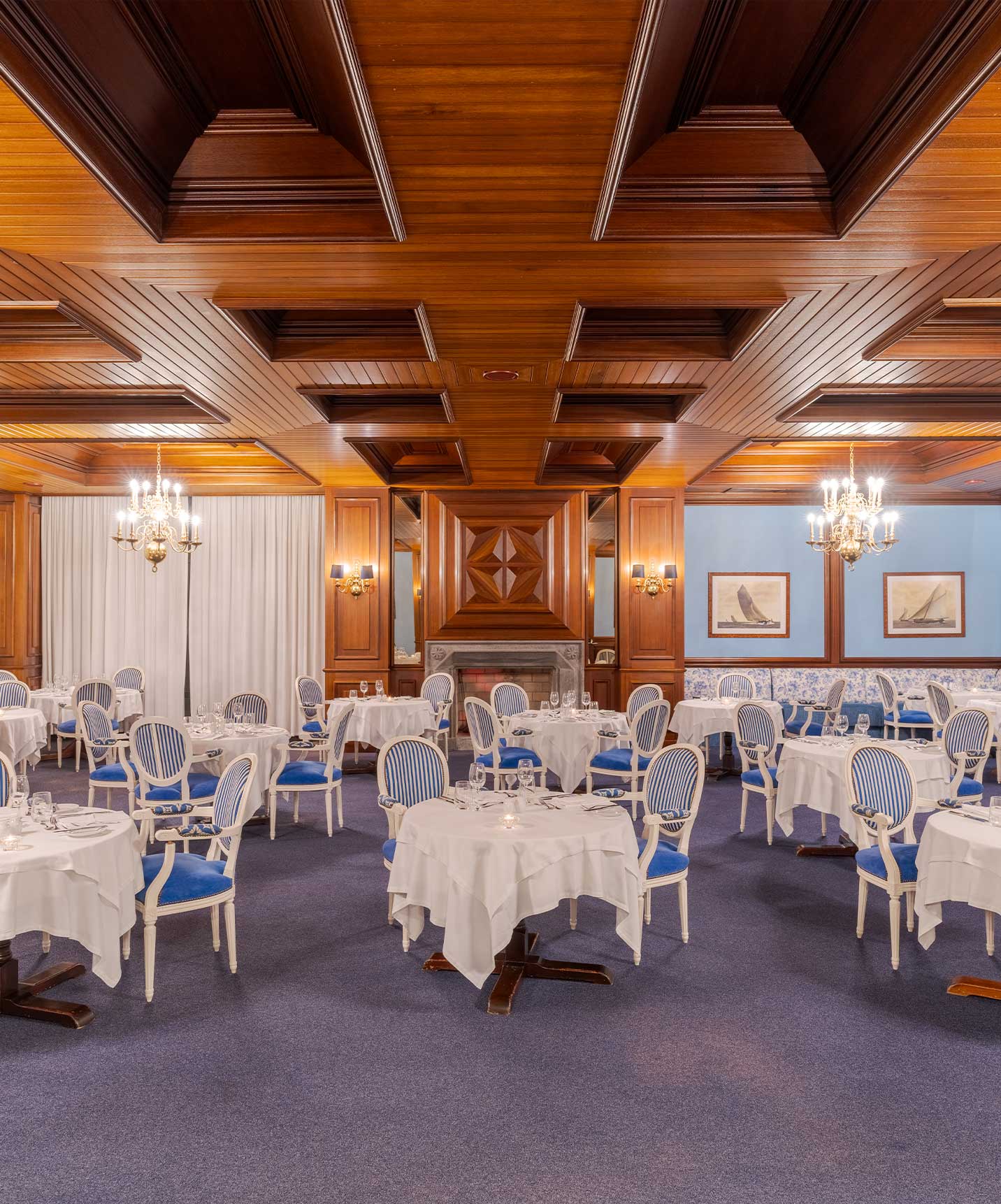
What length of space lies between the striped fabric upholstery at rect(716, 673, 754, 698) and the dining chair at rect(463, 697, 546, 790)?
3.54 meters

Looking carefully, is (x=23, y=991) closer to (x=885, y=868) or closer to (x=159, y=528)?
(x=885, y=868)

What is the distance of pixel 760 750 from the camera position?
7.22 meters

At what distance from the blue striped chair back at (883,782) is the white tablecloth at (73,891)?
3.97 m

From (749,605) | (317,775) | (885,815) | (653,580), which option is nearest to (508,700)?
(653,580)

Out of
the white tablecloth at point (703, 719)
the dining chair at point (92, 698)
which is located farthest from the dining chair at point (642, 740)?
the dining chair at point (92, 698)

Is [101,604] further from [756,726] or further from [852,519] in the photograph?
[852,519]

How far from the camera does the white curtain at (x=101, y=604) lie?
1209 cm

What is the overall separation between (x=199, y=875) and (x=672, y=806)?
2.54 metres

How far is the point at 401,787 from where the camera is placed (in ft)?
16.6

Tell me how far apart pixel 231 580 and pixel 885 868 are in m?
9.84

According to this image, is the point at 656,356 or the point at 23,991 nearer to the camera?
the point at 23,991

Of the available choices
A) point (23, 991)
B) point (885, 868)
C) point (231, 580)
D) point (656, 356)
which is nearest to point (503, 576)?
point (231, 580)

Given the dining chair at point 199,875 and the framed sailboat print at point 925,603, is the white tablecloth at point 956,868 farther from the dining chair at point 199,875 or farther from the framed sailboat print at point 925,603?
the framed sailboat print at point 925,603

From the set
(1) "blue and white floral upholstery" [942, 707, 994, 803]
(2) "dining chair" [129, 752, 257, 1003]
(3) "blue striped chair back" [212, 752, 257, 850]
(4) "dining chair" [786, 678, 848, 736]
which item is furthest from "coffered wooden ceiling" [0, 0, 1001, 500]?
(4) "dining chair" [786, 678, 848, 736]
